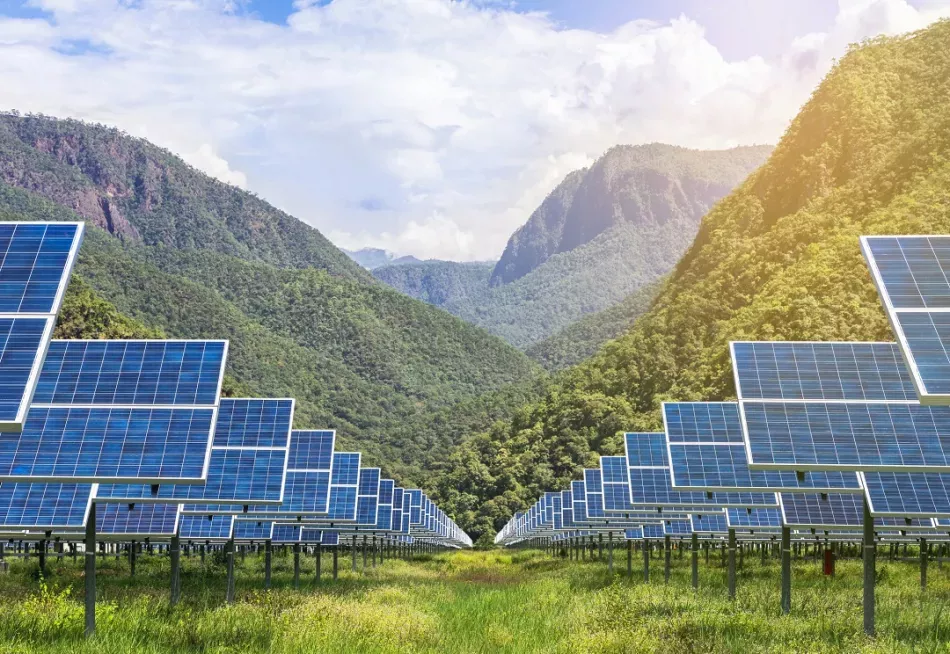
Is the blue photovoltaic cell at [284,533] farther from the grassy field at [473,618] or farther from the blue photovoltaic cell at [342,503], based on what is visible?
the grassy field at [473,618]

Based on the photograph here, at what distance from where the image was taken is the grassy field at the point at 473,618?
60.4ft

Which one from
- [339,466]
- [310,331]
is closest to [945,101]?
[310,331]

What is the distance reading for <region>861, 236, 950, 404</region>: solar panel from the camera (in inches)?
587

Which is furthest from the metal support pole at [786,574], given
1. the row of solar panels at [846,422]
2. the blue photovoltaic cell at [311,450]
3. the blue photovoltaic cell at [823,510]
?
the blue photovoltaic cell at [311,450]

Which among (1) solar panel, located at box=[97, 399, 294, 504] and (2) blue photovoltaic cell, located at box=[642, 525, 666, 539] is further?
(2) blue photovoltaic cell, located at box=[642, 525, 666, 539]

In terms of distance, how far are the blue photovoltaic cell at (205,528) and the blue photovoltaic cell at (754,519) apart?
1609 cm

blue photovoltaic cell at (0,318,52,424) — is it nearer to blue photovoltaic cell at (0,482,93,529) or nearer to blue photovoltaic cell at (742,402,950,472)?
blue photovoltaic cell at (0,482,93,529)

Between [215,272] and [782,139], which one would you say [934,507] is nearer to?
[782,139]

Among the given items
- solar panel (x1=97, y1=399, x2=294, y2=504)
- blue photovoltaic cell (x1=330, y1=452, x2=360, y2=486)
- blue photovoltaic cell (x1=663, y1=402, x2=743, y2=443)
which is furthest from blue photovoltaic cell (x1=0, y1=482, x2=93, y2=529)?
blue photovoltaic cell (x1=330, y1=452, x2=360, y2=486)

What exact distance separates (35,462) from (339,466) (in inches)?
1075

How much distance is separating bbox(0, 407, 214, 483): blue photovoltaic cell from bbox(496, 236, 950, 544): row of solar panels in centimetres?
1032

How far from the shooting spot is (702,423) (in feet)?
103

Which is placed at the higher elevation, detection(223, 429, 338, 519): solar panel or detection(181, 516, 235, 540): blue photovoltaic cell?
detection(223, 429, 338, 519): solar panel

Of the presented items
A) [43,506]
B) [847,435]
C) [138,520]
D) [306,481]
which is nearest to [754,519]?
[306,481]
